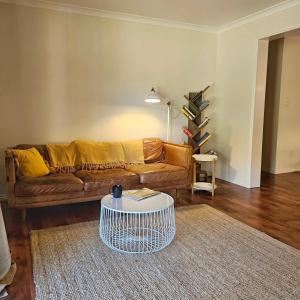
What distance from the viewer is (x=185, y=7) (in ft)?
12.7

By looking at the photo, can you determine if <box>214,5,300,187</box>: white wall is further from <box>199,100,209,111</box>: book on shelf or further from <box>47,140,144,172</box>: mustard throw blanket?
<box>47,140,144,172</box>: mustard throw blanket

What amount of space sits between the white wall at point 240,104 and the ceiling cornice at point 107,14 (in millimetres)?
554

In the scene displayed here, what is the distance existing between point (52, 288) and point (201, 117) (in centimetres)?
353

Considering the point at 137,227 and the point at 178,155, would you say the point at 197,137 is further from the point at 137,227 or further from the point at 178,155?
the point at 137,227

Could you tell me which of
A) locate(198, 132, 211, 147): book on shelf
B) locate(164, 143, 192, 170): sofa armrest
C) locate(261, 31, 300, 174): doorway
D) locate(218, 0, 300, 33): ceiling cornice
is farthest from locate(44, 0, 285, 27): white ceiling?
locate(164, 143, 192, 170): sofa armrest

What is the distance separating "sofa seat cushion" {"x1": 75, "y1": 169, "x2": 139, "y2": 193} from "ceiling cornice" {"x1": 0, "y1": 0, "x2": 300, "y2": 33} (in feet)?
6.95

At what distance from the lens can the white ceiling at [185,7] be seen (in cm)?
368

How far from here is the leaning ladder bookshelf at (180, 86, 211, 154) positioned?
4.48 m

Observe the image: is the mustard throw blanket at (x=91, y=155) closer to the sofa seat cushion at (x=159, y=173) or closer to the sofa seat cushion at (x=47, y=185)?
the sofa seat cushion at (x=159, y=173)

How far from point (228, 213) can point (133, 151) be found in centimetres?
149

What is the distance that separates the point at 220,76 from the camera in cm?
494

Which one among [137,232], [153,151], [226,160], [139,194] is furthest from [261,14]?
[137,232]

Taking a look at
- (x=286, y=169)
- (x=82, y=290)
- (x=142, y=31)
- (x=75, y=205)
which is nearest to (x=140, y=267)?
(x=82, y=290)

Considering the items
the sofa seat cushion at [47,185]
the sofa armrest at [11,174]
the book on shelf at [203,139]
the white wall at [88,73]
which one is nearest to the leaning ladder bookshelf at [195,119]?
the book on shelf at [203,139]
